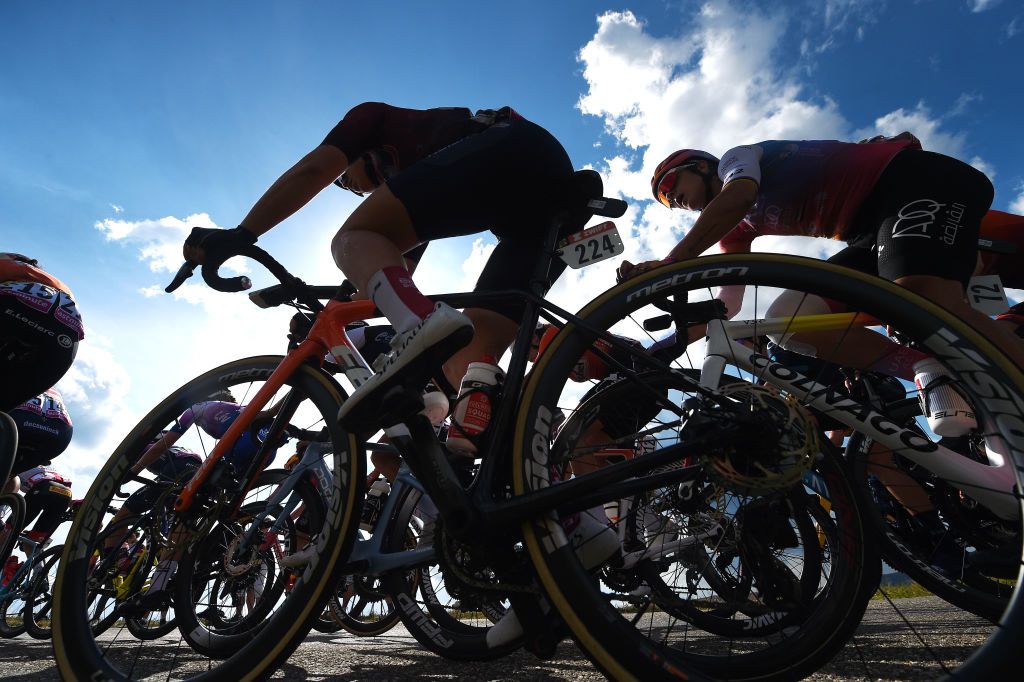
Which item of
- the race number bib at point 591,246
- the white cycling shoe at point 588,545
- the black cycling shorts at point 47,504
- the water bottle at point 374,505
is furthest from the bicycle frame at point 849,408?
the black cycling shorts at point 47,504

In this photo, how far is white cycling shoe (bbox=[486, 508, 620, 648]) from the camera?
4.65 feet

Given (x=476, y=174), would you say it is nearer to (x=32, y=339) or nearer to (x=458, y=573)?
(x=458, y=573)

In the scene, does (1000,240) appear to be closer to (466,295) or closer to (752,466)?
(752,466)

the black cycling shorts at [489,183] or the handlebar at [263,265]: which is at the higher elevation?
the black cycling shorts at [489,183]

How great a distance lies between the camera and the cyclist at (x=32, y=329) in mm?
3166

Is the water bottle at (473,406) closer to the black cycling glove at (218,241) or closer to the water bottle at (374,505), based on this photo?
the black cycling glove at (218,241)

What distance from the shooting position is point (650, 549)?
74.3 inches

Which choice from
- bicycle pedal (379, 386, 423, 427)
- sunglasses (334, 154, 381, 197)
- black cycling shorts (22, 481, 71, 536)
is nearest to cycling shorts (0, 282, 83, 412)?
sunglasses (334, 154, 381, 197)

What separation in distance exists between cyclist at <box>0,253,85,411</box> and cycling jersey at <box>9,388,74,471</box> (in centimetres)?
133

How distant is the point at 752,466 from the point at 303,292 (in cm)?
169

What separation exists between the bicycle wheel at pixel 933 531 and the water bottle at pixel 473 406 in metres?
1.58

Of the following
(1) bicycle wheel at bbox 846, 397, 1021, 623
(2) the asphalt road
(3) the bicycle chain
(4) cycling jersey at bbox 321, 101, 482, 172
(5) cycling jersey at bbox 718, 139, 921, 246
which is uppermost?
(5) cycling jersey at bbox 718, 139, 921, 246

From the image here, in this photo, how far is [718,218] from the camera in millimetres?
2318

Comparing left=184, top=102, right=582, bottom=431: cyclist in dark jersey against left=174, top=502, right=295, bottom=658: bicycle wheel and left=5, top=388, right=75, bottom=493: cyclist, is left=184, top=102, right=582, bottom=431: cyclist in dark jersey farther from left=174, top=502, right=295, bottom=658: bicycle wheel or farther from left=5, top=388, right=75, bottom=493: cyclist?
left=5, top=388, right=75, bottom=493: cyclist
